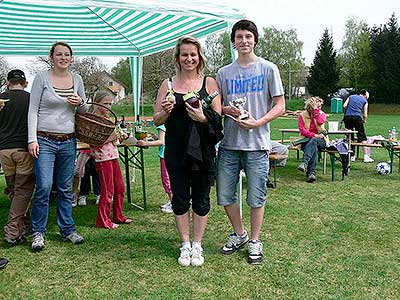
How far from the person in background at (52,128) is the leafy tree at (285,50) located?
48.2 meters

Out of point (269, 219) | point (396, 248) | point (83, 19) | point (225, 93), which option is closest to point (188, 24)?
point (83, 19)

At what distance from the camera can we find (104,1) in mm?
3412

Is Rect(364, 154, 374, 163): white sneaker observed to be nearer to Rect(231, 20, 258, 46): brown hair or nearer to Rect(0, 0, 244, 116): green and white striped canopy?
Rect(0, 0, 244, 116): green and white striped canopy

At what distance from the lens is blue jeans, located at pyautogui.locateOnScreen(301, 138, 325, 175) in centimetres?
652

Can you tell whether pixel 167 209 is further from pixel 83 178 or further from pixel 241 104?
pixel 241 104

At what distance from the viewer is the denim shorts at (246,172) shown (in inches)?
125

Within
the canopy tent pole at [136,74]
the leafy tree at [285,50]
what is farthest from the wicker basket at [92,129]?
the leafy tree at [285,50]

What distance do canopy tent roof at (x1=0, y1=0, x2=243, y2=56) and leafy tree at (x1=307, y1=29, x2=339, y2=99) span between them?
34.3 m

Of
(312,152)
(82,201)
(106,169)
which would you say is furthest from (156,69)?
(106,169)

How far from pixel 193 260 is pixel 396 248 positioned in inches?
65.6

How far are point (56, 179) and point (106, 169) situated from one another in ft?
1.91

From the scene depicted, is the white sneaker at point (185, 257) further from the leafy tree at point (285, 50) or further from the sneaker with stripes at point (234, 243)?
the leafy tree at point (285, 50)

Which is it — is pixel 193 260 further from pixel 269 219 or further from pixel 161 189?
pixel 161 189

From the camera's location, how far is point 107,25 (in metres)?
5.83
